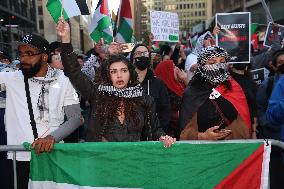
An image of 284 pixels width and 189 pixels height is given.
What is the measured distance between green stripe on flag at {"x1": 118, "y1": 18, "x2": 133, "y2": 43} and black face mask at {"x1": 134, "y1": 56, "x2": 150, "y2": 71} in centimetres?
292

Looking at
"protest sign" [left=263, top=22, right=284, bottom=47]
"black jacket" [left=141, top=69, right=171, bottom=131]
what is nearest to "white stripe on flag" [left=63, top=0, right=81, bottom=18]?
"black jacket" [left=141, top=69, right=171, bottom=131]

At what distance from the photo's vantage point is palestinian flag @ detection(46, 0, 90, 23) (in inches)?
213

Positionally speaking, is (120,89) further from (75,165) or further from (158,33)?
(158,33)

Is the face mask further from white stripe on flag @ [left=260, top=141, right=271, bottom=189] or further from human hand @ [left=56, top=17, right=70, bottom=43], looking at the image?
human hand @ [left=56, top=17, right=70, bottom=43]

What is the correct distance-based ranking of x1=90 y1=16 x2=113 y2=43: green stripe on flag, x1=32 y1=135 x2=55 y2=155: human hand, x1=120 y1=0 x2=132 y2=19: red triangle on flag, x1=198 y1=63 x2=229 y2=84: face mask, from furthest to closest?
x1=90 y1=16 x2=113 y2=43: green stripe on flag
x1=120 y1=0 x2=132 y2=19: red triangle on flag
x1=198 y1=63 x2=229 y2=84: face mask
x1=32 y1=135 x2=55 y2=155: human hand

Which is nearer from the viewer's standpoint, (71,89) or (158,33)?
(71,89)

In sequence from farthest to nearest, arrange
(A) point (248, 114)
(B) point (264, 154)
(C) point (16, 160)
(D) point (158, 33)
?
1. (D) point (158, 33)
2. (A) point (248, 114)
3. (C) point (16, 160)
4. (B) point (264, 154)

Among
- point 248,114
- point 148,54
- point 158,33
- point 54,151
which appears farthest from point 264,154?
point 158,33

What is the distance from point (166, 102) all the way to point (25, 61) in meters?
2.38

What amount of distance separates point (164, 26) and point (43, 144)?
7823 millimetres

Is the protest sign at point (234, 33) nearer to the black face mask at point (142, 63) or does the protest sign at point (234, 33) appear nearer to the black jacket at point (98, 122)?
the black face mask at point (142, 63)

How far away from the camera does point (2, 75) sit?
3734mm

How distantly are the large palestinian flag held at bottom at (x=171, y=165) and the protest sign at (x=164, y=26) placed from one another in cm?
707

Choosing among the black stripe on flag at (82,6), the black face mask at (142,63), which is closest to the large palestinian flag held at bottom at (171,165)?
the black face mask at (142,63)
